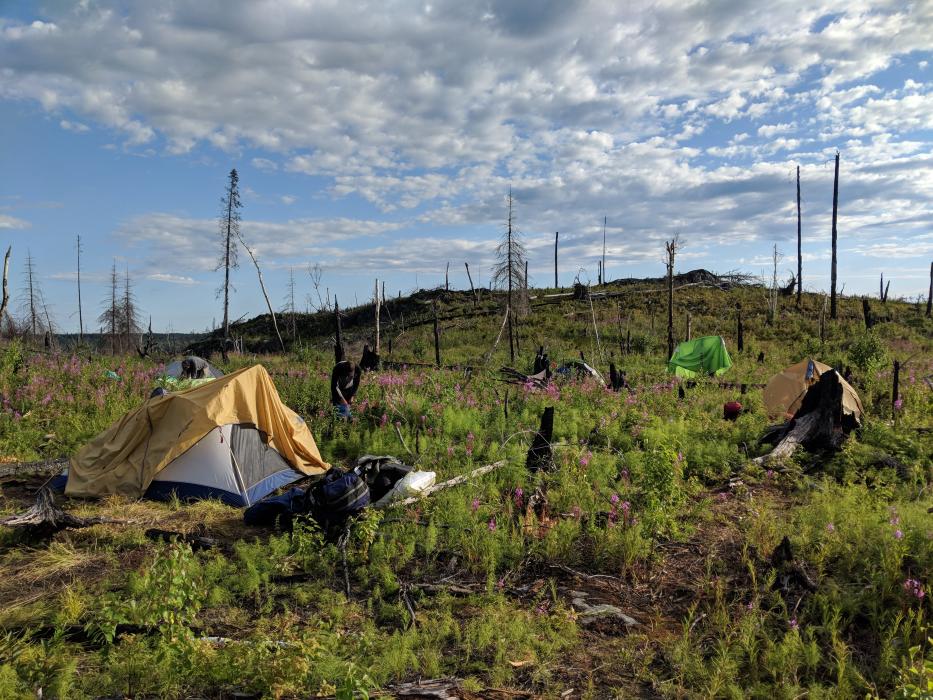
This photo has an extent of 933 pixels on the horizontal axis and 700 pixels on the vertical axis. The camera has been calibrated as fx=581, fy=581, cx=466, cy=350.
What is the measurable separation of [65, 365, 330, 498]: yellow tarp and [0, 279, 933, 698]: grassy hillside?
43 cm

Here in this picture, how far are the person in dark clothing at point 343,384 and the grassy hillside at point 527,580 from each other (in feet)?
2.73

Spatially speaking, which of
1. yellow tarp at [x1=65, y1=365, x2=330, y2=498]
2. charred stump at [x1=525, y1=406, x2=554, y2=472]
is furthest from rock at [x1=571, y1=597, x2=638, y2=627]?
yellow tarp at [x1=65, y1=365, x2=330, y2=498]

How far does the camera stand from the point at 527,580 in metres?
5.74

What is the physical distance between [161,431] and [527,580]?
574cm

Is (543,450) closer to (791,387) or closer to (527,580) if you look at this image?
(527,580)

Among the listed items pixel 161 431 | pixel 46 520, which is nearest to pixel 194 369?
pixel 161 431

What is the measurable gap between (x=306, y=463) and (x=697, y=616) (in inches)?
256

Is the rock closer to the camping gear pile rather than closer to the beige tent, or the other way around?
the camping gear pile

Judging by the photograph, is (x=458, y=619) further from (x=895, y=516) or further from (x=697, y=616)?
(x=895, y=516)

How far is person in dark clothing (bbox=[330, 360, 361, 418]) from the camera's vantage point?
39.5 feet

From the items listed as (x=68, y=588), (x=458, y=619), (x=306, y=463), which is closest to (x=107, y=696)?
(x=68, y=588)

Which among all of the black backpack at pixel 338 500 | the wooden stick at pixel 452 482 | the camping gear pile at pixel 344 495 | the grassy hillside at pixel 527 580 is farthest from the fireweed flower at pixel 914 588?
the black backpack at pixel 338 500

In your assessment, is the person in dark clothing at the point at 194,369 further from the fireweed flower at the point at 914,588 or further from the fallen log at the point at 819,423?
the fireweed flower at the point at 914,588

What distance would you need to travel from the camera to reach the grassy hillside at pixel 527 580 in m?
4.09
